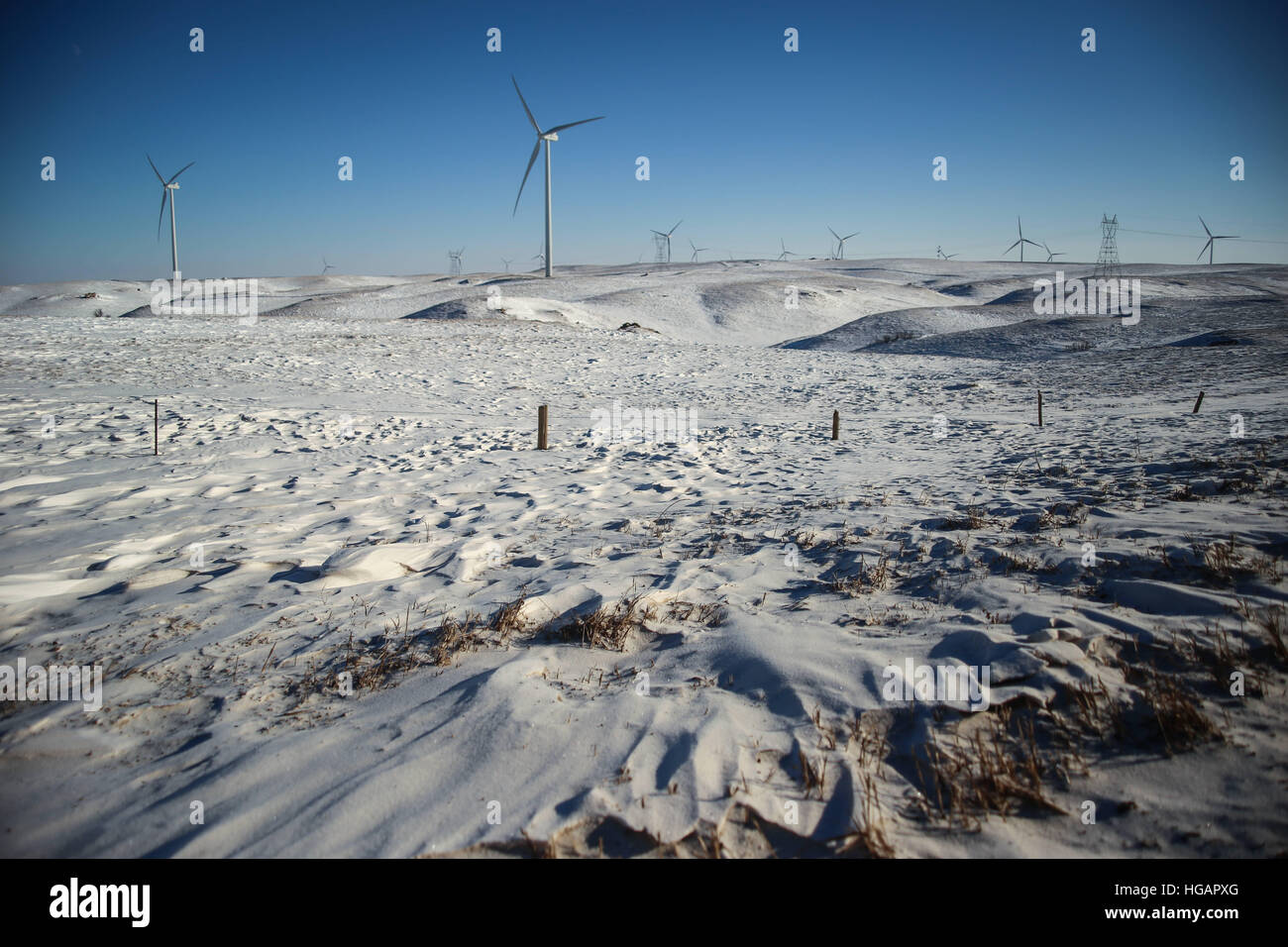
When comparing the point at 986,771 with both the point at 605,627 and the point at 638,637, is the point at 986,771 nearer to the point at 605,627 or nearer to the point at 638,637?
the point at 638,637

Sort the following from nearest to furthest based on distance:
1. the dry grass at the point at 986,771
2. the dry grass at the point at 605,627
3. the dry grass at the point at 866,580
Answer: the dry grass at the point at 986,771 → the dry grass at the point at 605,627 → the dry grass at the point at 866,580

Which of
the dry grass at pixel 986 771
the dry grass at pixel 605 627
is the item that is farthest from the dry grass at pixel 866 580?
the dry grass at pixel 986 771

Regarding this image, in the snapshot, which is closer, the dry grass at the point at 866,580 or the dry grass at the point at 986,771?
the dry grass at the point at 986,771

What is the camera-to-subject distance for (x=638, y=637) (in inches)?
183

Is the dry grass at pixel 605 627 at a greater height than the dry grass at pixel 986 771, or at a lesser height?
greater

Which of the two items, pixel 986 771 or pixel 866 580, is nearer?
pixel 986 771

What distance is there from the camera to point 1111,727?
3328 mm

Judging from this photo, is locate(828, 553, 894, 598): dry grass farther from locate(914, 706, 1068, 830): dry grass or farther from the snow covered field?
locate(914, 706, 1068, 830): dry grass

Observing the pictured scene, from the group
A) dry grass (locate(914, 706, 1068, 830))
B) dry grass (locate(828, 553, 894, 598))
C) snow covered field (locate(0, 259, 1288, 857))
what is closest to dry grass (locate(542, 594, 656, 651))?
snow covered field (locate(0, 259, 1288, 857))

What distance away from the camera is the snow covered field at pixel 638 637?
2947 millimetres

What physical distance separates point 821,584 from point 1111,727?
2.40 m

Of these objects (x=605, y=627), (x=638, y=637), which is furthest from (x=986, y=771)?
(x=605, y=627)

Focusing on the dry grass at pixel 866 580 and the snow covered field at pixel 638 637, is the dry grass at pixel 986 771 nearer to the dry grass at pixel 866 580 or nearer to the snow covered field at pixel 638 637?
the snow covered field at pixel 638 637

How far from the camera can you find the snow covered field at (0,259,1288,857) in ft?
9.67
